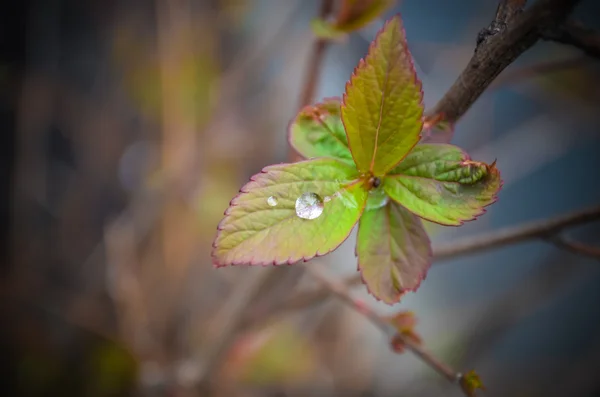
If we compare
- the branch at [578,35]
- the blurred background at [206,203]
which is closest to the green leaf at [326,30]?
the branch at [578,35]

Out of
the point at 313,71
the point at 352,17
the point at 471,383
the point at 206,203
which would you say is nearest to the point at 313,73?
the point at 313,71

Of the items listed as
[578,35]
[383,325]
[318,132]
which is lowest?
[383,325]

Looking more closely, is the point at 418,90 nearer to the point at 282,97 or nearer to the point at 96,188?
the point at 282,97

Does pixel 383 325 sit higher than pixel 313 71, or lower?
lower

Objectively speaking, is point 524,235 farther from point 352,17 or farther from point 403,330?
point 352,17

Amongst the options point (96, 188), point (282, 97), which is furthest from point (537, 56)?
point (96, 188)
